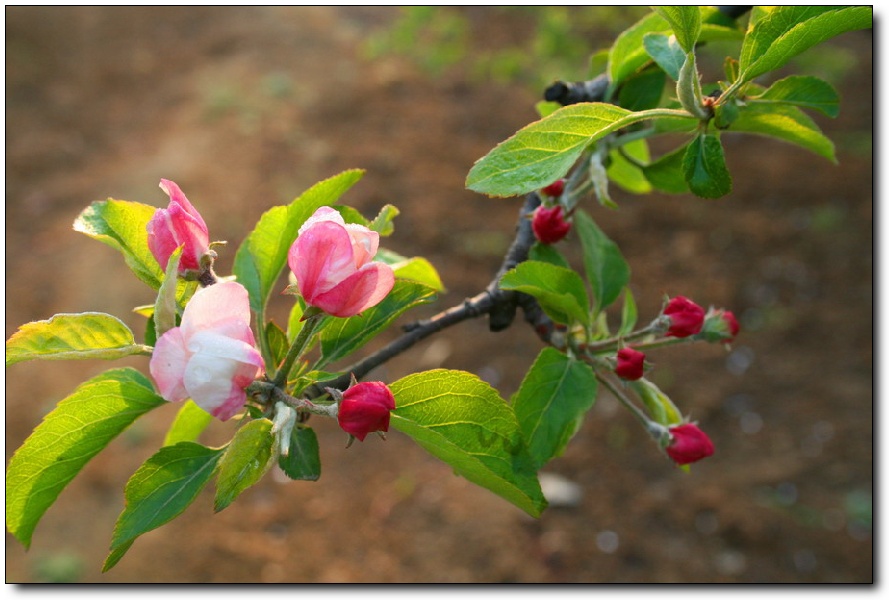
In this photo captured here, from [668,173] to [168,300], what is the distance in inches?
22.4

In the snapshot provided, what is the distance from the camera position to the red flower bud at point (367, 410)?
24.3 inches

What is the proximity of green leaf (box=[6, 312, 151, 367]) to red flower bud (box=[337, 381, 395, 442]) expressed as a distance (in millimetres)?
194

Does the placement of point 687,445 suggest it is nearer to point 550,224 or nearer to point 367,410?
point 550,224

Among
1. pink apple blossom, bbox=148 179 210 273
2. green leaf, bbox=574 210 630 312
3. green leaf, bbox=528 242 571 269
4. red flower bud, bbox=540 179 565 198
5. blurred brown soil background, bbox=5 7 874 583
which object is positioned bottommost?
blurred brown soil background, bbox=5 7 874 583

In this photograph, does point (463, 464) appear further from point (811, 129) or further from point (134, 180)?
point (134, 180)

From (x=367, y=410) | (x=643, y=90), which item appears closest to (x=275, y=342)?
(x=367, y=410)

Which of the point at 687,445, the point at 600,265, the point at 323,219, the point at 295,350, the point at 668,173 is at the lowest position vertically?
the point at 687,445

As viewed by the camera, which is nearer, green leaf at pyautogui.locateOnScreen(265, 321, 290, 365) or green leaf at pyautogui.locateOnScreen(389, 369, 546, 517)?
green leaf at pyautogui.locateOnScreen(389, 369, 546, 517)

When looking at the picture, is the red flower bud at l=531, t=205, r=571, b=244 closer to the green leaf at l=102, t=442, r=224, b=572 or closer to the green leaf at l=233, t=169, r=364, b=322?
the green leaf at l=233, t=169, r=364, b=322

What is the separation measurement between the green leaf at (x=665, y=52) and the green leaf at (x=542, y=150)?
121 millimetres

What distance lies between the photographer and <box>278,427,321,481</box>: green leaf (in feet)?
2.22

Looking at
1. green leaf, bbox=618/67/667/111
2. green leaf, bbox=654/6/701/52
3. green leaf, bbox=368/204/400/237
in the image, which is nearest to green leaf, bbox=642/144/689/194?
green leaf, bbox=618/67/667/111

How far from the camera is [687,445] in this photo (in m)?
0.86

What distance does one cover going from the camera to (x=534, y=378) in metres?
0.83
